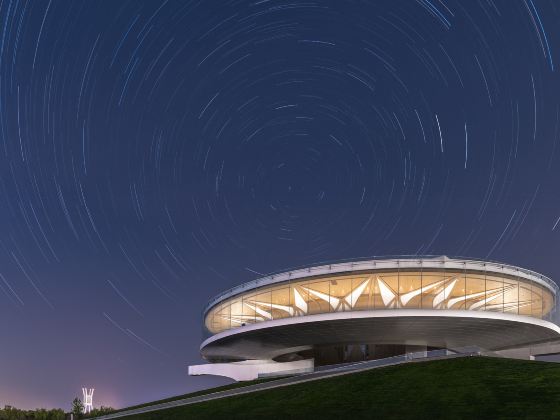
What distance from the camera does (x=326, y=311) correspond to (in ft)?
173

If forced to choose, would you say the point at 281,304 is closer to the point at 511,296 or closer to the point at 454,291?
the point at 454,291

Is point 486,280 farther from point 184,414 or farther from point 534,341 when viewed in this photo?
point 184,414

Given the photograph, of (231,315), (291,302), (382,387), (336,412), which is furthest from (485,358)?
(231,315)

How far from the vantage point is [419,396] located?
26.7 meters

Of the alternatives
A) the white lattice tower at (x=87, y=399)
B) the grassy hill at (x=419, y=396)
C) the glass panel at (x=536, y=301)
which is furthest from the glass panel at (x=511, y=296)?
the white lattice tower at (x=87, y=399)

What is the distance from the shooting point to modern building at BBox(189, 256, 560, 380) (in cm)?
5081

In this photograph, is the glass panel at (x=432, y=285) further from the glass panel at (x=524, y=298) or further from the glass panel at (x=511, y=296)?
the glass panel at (x=524, y=298)

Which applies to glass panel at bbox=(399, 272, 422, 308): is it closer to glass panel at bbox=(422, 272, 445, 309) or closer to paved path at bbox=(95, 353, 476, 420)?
glass panel at bbox=(422, 272, 445, 309)

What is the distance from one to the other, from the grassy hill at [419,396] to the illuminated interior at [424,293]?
17.1 meters

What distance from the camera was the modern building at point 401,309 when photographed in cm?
5081

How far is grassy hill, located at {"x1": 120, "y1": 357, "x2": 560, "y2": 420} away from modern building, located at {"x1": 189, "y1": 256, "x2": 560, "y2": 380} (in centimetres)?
1642

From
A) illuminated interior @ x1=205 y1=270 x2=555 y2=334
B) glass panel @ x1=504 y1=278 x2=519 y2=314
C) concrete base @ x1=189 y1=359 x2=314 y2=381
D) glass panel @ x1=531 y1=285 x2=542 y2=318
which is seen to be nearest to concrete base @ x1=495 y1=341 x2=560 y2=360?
illuminated interior @ x1=205 y1=270 x2=555 y2=334

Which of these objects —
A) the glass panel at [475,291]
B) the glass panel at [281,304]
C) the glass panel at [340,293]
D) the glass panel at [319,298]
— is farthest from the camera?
the glass panel at [281,304]

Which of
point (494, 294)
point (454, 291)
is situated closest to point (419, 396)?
point (454, 291)
